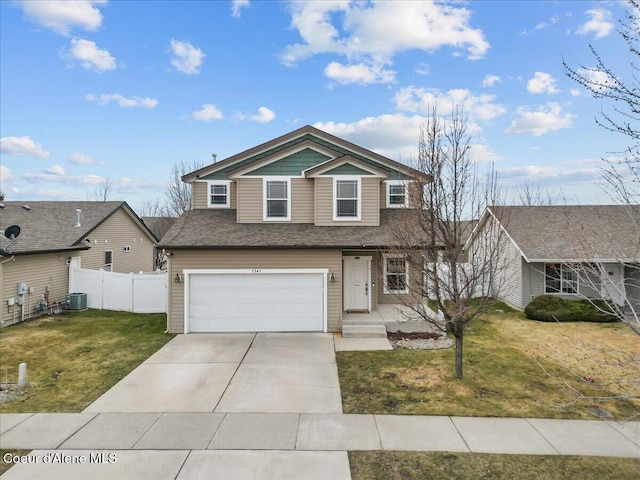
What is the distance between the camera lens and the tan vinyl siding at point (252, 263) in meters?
12.7

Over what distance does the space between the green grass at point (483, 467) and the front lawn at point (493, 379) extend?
100 cm

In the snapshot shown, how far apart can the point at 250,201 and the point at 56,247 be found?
9.57m

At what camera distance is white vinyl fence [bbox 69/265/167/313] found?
53.3ft

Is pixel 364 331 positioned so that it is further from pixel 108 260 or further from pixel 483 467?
pixel 108 260

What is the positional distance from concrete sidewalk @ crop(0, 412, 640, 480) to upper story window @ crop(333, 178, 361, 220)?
27.8 ft

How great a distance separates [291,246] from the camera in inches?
491

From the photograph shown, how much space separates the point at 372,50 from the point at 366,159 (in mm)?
4622

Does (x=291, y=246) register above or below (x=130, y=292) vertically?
above

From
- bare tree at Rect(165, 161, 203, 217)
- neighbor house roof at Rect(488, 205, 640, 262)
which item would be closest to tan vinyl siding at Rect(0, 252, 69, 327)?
bare tree at Rect(165, 161, 203, 217)

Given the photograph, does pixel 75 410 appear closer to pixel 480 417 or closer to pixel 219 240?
pixel 219 240

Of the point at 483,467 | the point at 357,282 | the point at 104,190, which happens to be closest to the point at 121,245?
the point at 357,282

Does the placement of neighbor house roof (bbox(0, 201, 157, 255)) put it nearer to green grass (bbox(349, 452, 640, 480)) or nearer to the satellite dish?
the satellite dish

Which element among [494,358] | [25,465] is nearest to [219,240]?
[25,465]

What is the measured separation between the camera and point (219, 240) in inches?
504
